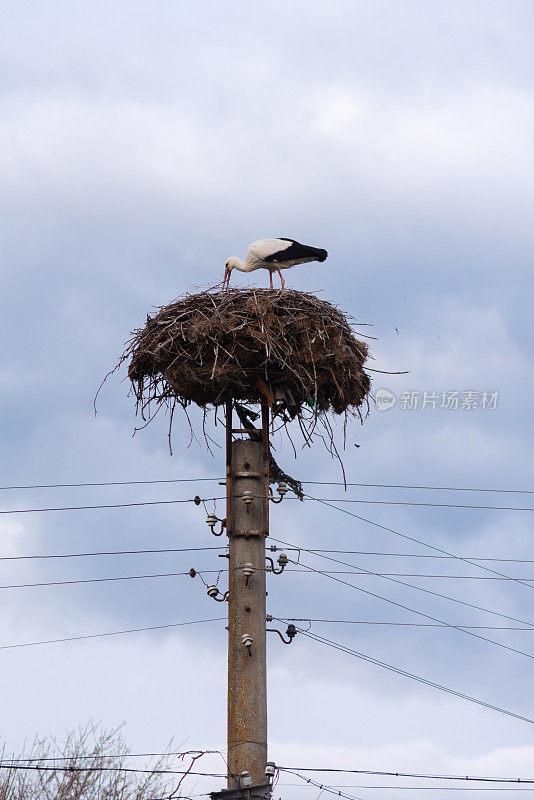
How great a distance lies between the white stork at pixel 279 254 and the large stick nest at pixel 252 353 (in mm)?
2426

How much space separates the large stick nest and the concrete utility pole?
459 millimetres

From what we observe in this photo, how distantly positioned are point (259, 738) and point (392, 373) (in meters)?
4.11

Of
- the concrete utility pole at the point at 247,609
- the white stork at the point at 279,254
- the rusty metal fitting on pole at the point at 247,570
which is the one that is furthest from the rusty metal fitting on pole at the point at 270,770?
the white stork at the point at 279,254

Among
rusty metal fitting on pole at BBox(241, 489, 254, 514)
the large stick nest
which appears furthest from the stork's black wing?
rusty metal fitting on pole at BBox(241, 489, 254, 514)

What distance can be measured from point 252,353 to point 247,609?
242 cm

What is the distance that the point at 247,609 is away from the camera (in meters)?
9.08

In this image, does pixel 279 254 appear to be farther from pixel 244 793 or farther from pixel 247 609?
pixel 244 793

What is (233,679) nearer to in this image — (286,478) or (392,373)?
(286,478)

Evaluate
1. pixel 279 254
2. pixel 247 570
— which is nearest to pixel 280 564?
pixel 247 570

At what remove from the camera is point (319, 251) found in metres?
13.4

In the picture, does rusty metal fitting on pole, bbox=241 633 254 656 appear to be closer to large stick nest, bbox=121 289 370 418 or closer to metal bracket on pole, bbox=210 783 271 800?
metal bracket on pole, bbox=210 783 271 800

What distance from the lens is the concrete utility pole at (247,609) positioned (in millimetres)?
8570

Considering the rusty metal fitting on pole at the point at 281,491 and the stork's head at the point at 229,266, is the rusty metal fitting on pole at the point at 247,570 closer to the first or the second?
the rusty metal fitting on pole at the point at 281,491

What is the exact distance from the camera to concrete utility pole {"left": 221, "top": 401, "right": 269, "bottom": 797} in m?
8.57
